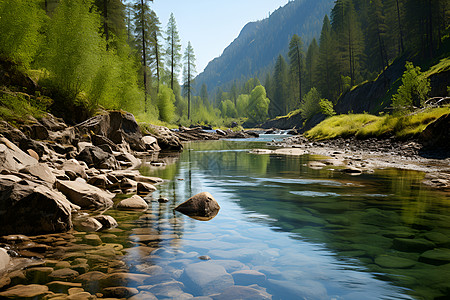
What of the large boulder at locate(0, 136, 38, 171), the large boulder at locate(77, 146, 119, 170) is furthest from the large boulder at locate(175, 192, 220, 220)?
the large boulder at locate(77, 146, 119, 170)

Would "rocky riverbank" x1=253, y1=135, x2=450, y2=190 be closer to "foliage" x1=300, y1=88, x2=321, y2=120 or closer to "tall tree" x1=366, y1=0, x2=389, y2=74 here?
"tall tree" x1=366, y1=0, x2=389, y2=74

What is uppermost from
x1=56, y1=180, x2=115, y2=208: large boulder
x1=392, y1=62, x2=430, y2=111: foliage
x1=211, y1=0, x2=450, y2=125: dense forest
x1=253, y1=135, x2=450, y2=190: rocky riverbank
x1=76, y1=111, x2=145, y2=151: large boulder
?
x1=211, y1=0, x2=450, y2=125: dense forest

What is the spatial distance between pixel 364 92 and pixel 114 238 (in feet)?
164

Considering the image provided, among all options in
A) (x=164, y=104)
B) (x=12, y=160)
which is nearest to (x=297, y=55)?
(x=164, y=104)

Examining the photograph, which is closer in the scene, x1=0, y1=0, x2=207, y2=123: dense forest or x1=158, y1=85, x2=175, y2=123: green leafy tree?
x1=0, y1=0, x2=207, y2=123: dense forest

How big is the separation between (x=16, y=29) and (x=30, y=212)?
11.3 m

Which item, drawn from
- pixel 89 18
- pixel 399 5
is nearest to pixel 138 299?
pixel 89 18

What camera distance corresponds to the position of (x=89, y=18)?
16.0 m

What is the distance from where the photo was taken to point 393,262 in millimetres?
3906

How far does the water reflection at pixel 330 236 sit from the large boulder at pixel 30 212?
1.80m

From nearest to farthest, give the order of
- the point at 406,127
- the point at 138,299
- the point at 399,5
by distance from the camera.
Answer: the point at 138,299 → the point at 406,127 → the point at 399,5

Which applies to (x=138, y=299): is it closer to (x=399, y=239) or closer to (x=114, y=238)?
(x=114, y=238)

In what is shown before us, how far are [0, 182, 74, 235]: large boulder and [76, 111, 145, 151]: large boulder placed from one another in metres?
11.5

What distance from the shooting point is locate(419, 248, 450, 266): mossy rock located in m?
3.85
